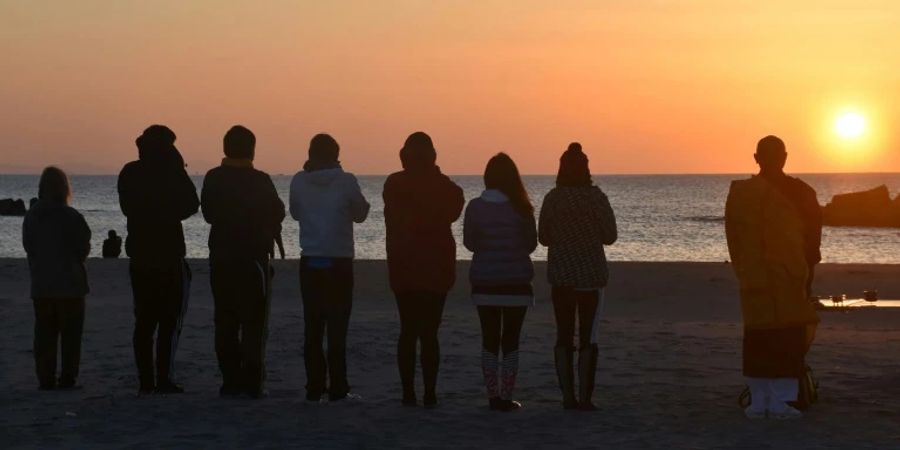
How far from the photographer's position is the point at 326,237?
901cm

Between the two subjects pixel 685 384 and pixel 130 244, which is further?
pixel 685 384

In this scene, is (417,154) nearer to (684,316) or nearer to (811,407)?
(811,407)

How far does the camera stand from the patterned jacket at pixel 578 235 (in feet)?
28.8

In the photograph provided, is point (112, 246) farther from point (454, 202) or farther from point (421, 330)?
point (454, 202)

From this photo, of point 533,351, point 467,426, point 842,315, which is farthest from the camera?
point 842,315

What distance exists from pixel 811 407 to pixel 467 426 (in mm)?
2388

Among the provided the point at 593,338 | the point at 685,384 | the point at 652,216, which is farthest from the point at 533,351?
the point at 652,216

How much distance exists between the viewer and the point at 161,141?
30.5ft

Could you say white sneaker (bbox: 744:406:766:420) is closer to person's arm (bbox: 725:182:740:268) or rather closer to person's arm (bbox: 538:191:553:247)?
person's arm (bbox: 725:182:740:268)

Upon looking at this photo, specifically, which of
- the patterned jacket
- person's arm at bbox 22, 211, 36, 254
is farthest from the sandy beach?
person's arm at bbox 22, 211, 36, 254

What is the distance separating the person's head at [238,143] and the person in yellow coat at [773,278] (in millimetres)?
3200

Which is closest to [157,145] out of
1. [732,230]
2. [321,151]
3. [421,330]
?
[321,151]

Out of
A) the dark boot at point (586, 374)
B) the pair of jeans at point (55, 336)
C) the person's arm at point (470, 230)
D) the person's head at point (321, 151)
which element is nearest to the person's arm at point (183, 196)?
the person's head at point (321, 151)

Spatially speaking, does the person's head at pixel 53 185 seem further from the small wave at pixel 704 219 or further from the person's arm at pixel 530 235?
the small wave at pixel 704 219
